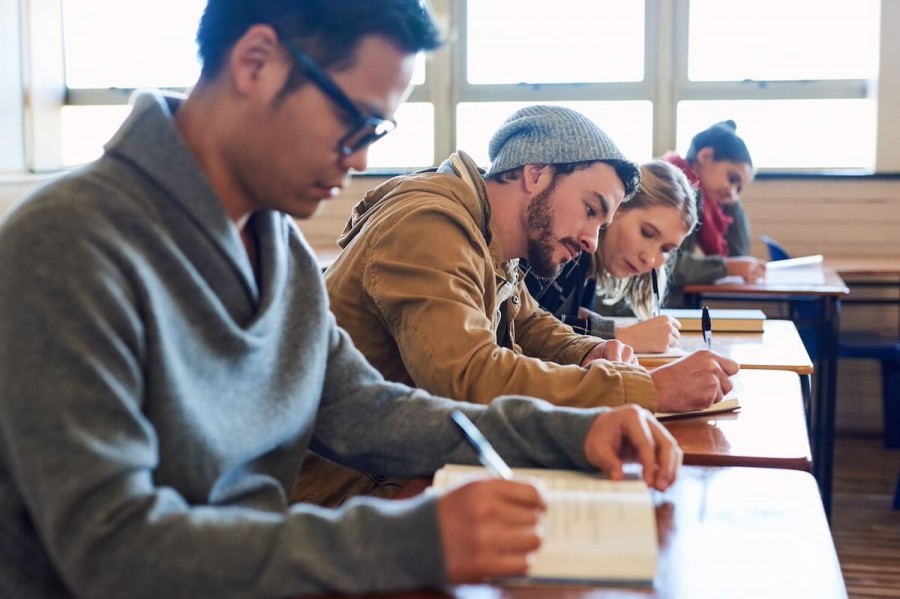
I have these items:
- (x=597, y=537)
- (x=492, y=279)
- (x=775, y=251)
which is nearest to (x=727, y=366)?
(x=492, y=279)

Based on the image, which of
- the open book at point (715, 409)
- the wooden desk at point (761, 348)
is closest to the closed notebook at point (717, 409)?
the open book at point (715, 409)

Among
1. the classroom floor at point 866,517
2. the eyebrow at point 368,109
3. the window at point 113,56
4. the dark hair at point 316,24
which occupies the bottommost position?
the classroom floor at point 866,517

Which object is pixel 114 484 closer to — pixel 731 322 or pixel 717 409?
pixel 717 409

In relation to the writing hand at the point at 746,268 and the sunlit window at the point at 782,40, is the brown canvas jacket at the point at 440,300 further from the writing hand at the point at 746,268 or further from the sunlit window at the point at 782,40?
the sunlit window at the point at 782,40

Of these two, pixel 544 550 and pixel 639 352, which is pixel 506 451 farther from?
pixel 639 352

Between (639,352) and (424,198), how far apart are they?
0.81 metres

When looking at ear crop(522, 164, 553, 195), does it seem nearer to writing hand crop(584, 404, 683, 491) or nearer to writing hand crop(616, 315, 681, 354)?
writing hand crop(616, 315, 681, 354)

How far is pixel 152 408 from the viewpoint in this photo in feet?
3.01

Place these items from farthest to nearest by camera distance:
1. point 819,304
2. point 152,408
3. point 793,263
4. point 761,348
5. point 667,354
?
1. point 793,263
2. point 819,304
3. point 761,348
4. point 667,354
5. point 152,408

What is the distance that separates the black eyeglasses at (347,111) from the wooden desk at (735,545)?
1.44 feet

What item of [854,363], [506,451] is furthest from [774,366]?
[854,363]

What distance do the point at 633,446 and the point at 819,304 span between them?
3.11 meters

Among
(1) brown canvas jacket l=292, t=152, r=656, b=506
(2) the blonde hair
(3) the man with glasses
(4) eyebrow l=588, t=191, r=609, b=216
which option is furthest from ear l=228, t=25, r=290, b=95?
(2) the blonde hair

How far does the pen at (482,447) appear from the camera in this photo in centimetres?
109
